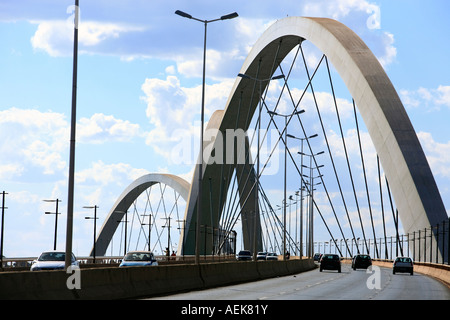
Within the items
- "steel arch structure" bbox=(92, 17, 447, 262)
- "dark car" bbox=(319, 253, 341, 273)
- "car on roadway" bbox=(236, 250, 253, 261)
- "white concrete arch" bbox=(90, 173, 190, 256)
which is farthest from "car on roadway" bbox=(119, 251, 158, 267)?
"white concrete arch" bbox=(90, 173, 190, 256)

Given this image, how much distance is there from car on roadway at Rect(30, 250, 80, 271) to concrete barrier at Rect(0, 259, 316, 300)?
4.75 meters

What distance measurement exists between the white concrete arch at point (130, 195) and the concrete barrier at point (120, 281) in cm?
9205

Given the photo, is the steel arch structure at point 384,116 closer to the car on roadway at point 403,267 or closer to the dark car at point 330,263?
the car on roadway at point 403,267

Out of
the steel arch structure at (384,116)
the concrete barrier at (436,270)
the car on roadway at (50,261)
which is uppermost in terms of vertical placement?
the steel arch structure at (384,116)

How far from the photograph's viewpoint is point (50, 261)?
114 ft

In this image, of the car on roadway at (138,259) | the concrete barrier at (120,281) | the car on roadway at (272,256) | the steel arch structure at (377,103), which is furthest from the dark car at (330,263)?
the car on roadway at (138,259)

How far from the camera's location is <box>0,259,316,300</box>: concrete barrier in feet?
65.4

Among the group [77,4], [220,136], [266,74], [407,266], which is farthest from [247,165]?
[77,4]

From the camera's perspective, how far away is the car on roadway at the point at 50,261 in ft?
110

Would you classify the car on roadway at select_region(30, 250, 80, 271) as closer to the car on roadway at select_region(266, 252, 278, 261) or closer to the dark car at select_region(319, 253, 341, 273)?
the dark car at select_region(319, 253, 341, 273)

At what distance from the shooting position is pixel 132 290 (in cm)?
2594

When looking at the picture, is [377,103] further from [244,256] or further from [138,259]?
[244,256]

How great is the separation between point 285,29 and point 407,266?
853 inches
